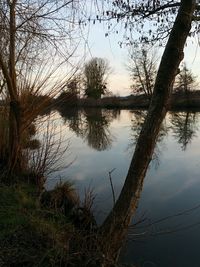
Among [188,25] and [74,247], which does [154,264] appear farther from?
[188,25]

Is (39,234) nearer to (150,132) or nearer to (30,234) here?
(30,234)

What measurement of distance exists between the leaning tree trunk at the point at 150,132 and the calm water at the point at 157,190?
312mm

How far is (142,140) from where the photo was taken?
4.21 m

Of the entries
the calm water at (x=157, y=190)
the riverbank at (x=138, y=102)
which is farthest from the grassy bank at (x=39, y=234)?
the riverbank at (x=138, y=102)

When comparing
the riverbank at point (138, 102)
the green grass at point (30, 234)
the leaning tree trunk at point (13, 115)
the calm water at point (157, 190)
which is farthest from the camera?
the riverbank at point (138, 102)

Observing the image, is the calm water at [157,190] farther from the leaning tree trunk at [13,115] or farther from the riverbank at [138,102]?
the riverbank at [138,102]

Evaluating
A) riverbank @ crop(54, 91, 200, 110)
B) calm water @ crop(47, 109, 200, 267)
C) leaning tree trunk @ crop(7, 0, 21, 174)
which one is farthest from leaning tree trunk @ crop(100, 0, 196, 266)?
riverbank @ crop(54, 91, 200, 110)

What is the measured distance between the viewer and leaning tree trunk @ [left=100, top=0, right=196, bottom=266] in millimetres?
3938

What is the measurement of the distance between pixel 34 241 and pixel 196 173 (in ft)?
22.5

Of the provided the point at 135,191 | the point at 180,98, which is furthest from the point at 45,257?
the point at 180,98

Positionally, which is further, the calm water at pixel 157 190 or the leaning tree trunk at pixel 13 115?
the leaning tree trunk at pixel 13 115

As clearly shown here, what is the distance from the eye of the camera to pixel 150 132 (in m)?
4.16

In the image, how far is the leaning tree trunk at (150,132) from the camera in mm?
3938

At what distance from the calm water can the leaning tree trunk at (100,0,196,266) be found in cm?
31
